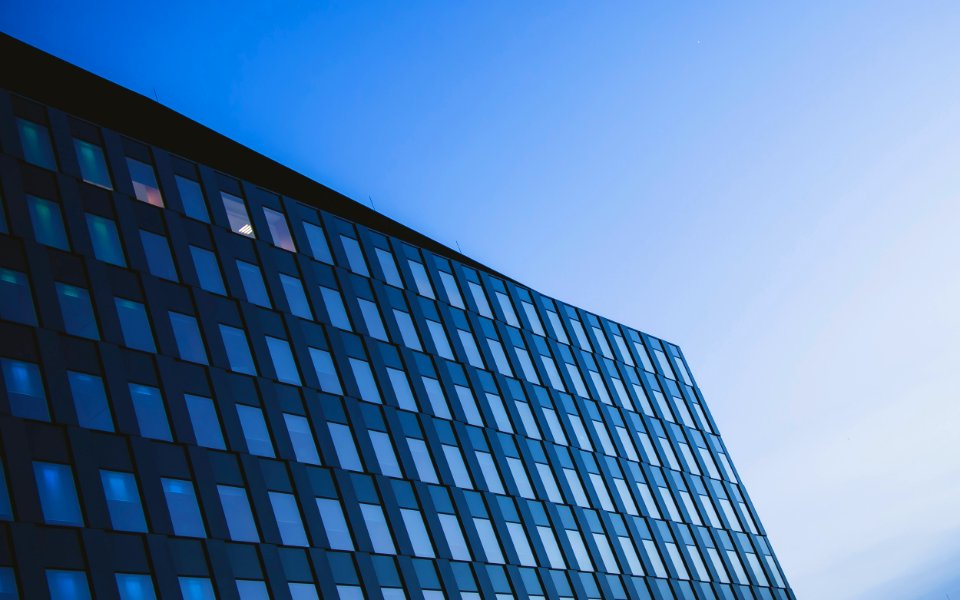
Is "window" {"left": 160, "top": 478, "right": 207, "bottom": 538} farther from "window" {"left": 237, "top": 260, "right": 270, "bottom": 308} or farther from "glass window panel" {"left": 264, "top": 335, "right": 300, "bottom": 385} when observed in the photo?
"window" {"left": 237, "top": 260, "right": 270, "bottom": 308}

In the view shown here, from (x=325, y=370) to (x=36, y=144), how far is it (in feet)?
42.1

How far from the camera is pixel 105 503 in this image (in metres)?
27.4

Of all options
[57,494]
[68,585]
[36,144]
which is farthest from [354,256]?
[68,585]

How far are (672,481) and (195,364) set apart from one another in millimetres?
32468

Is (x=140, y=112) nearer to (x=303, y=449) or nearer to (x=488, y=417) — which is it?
(x=303, y=449)

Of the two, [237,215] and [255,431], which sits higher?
[237,215]

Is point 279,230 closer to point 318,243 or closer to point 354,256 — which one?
point 318,243

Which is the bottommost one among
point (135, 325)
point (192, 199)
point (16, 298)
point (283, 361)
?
point (16, 298)

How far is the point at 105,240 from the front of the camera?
3400cm

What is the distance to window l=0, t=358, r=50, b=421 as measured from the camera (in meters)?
27.4

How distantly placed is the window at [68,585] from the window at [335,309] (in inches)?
690

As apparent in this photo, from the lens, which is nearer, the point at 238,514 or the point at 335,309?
the point at 238,514

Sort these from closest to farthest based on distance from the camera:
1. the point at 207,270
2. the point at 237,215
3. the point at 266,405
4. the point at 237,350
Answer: the point at 266,405 < the point at 237,350 < the point at 207,270 < the point at 237,215

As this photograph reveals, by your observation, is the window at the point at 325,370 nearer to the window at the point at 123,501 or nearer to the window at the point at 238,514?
the window at the point at 238,514
